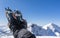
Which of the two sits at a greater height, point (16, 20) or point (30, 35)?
point (16, 20)

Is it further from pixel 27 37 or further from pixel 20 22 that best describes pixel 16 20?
pixel 27 37

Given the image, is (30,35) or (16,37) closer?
(30,35)

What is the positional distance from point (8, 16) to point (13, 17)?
72mm

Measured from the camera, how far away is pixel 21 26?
1930 millimetres

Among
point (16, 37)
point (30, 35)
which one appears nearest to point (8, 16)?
point (16, 37)

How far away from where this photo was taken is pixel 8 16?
1.93 m

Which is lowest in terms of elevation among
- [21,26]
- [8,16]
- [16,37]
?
[16,37]

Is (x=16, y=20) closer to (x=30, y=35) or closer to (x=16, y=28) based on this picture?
(x=16, y=28)

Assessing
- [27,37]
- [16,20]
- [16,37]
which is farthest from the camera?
[16,20]

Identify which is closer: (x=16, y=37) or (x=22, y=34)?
(x=22, y=34)

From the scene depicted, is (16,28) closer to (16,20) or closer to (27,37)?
(16,20)

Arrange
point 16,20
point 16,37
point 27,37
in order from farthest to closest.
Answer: point 16,20
point 16,37
point 27,37

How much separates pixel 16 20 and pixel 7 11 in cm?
16

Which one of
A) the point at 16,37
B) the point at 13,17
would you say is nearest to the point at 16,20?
the point at 13,17
